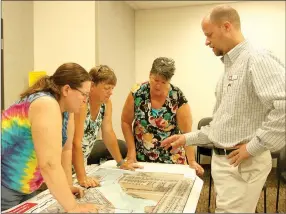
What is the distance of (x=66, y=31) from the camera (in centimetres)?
289

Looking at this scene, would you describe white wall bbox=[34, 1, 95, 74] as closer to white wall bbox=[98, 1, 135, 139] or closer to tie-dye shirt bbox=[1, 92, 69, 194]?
white wall bbox=[98, 1, 135, 139]

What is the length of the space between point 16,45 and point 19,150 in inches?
80.3

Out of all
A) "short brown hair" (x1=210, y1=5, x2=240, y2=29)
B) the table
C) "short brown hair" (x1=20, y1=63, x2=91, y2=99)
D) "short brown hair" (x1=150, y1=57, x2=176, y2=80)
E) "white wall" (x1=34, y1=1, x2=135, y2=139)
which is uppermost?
"white wall" (x1=34, y1=1, x2=135, y2=139)

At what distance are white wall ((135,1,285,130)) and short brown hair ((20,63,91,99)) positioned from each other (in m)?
2.45

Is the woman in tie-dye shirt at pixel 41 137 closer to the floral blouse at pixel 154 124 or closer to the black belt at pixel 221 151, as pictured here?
the black belt at pixel 221 151

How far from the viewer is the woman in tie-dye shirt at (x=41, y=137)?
0.96 meters

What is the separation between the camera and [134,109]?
1898 mm

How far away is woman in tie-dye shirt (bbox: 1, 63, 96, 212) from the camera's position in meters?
0.96

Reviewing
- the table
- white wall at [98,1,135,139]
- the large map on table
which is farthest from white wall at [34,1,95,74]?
the large map on table

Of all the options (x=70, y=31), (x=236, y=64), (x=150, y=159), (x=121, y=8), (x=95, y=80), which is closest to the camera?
(x=236, y=64)

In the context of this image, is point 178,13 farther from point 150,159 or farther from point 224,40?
point 224,40

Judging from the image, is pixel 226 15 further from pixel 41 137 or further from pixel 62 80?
pixel 41 137

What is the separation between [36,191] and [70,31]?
6.42 ft

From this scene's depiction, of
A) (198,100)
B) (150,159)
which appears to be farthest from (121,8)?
(150,159)
